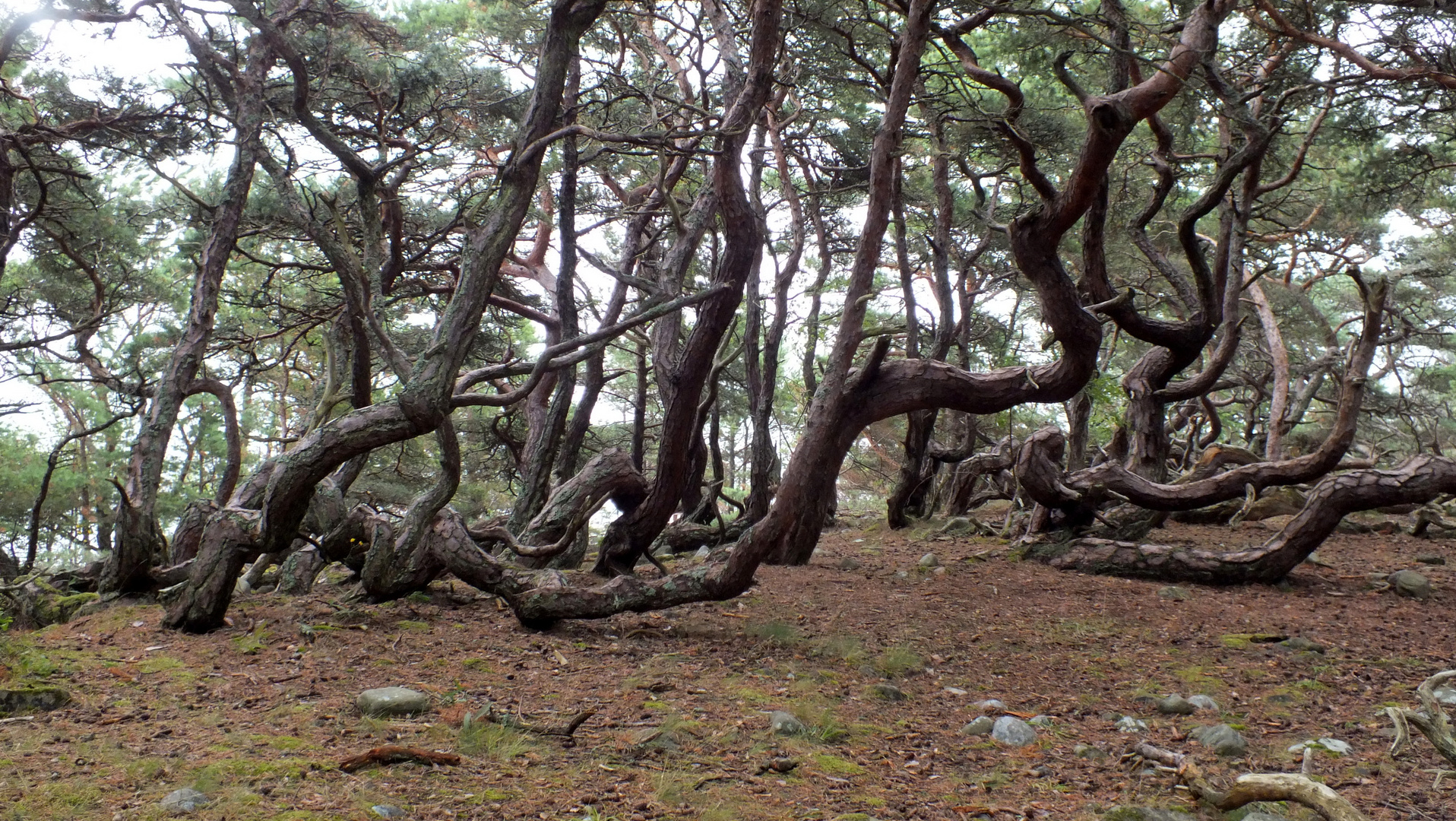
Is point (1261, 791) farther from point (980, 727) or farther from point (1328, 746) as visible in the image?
point (980, 727)

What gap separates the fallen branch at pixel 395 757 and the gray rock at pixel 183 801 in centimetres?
41

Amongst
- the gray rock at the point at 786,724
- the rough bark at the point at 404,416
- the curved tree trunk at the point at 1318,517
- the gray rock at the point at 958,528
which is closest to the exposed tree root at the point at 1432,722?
the gray rock at the point at 786,724

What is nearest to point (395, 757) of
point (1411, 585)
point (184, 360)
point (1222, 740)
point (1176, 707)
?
point (1222, 740)

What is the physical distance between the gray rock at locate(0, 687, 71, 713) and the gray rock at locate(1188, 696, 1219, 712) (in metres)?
4.60

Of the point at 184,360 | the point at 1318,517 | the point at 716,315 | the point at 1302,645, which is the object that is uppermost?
the point at 716,315

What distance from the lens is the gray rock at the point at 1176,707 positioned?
3.86 metres

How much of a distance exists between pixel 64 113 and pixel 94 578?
15.9 ft

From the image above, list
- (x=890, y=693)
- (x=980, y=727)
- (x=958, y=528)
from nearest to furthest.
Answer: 1. (x=980, y=727)
2. (x=890, y=693)
3. (x=958, y=528)

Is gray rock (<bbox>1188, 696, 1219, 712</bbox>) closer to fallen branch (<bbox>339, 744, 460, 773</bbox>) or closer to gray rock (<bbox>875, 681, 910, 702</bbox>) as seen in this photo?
gray rock (<bbox>875, 681, 910, 702</bbox>)

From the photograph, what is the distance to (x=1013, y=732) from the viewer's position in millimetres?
3584

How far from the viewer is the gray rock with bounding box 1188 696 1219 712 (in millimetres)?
3871

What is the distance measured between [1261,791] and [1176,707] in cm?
134

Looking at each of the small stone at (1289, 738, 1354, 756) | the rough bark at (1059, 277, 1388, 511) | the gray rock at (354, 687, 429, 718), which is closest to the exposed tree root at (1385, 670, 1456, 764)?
the small stone at (1289, 738, 1354, 756)

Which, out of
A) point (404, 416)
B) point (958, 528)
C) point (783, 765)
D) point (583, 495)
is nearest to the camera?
point (783, 765)
